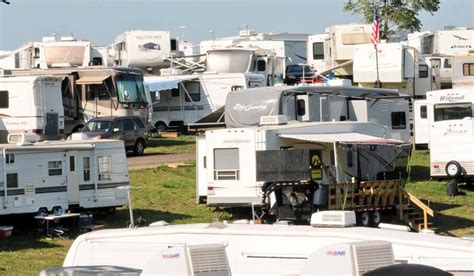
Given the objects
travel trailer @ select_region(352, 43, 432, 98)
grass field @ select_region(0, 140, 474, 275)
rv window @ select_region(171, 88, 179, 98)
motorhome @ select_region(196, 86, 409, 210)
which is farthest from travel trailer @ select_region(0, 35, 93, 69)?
motorhome @ select_region(196, 86, 409, 210)

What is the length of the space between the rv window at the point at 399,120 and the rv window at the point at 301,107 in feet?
13.1

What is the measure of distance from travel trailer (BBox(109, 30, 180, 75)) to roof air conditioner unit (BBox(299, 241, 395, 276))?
44.1 m

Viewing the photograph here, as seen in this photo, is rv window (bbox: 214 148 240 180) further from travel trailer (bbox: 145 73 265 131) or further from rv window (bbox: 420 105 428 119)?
travel trailer (bbox: 145 73 265 131)

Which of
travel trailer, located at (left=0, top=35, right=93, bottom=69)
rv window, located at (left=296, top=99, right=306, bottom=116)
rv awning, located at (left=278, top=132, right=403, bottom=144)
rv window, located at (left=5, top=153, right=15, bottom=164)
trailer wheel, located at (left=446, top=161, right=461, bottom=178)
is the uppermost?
travel trailer, located at (left=0, top=35, right=93, bottom=69)

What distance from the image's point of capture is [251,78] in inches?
1849

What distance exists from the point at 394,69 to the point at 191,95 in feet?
26.7

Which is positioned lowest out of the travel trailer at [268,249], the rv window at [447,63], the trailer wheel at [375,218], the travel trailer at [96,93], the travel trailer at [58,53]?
the trailer wheel at [375,218]

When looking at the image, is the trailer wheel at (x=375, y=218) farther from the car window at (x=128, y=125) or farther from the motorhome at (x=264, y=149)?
the car window at (x=128, y=125)

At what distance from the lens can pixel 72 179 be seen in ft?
81.3

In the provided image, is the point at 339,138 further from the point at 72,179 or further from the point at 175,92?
the point at 175,92

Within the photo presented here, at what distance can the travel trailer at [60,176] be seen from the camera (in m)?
23.5

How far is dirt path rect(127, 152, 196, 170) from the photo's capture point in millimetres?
34188

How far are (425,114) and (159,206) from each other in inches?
485

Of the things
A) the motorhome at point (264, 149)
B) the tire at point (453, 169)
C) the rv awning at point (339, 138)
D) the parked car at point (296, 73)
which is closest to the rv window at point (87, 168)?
the motorhome at point (264, 149)
